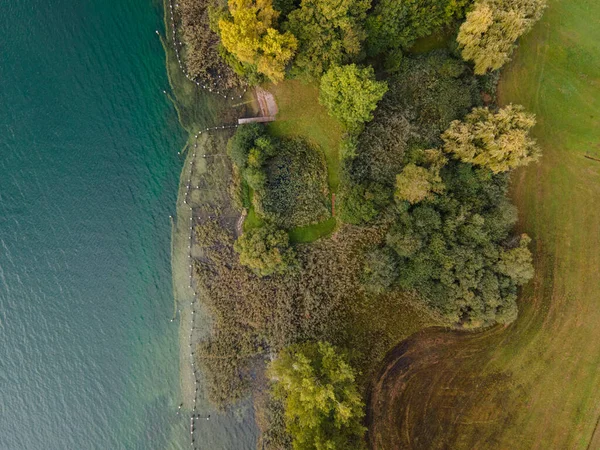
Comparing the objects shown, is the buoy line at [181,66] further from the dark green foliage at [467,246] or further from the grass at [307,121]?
the dark green foliage at [467,246]

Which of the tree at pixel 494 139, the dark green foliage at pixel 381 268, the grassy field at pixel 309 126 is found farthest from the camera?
the grassy field at pixel 309 126

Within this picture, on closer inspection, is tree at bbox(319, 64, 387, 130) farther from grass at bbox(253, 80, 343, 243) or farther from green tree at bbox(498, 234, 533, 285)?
green tree at bbox(498, 234, 533, 285)

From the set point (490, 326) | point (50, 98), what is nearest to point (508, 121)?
point (490, 326)

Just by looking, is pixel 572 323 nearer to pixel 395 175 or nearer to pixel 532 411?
pixel 532 411

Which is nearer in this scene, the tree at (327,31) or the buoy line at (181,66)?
the tree at (327,31)

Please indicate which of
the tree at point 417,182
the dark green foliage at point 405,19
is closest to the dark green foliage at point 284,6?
the dark green foliage at point 405,19

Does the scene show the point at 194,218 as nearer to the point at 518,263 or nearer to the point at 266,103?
the point at 266,103
